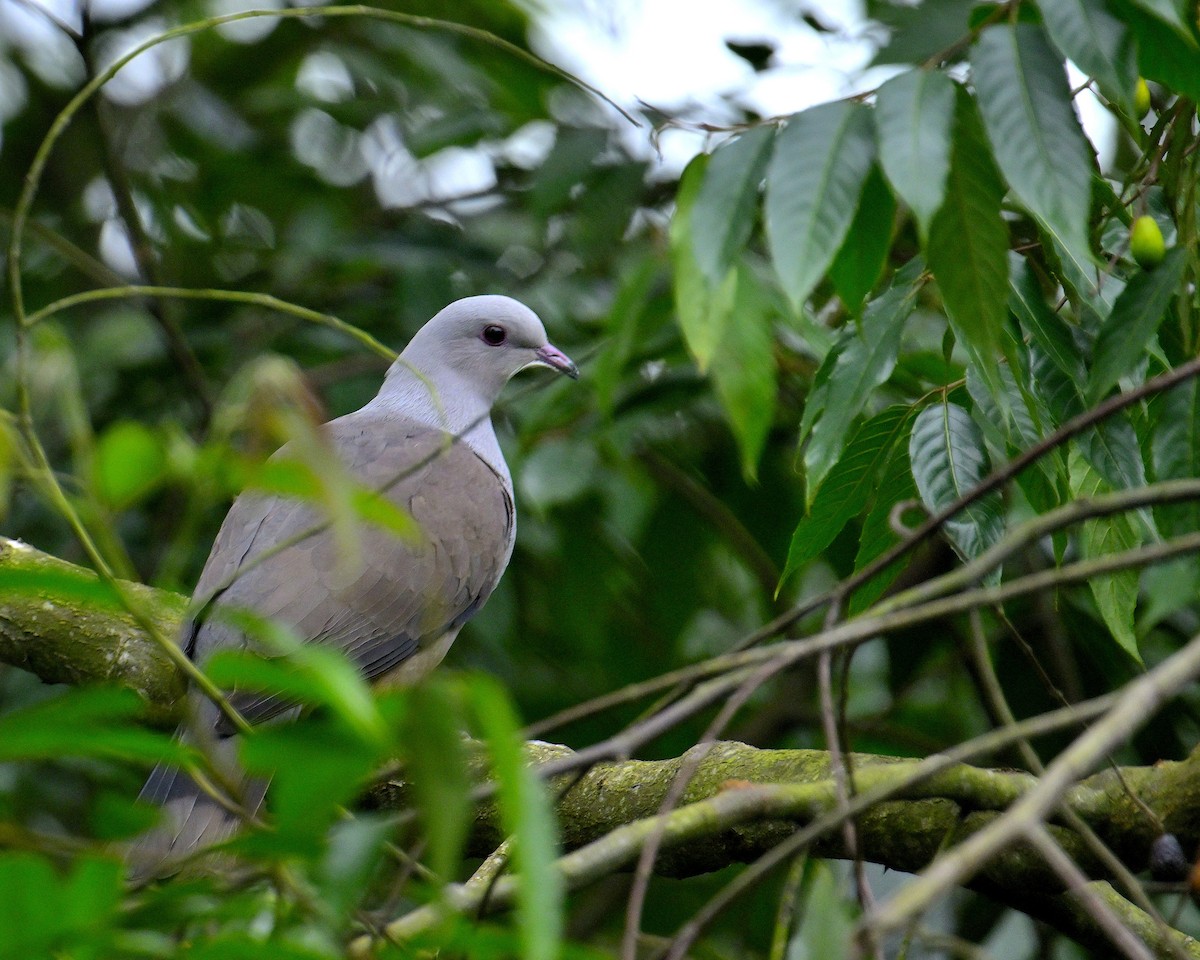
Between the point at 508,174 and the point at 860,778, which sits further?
the point at 508,174

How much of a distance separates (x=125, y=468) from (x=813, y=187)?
1.13 m

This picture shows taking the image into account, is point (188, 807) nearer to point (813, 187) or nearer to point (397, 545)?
point (397, 545)

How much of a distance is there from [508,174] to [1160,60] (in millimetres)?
3872

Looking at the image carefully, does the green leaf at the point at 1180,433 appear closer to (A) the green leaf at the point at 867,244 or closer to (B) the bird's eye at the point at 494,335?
(A) the green leaf at the point at 867,244

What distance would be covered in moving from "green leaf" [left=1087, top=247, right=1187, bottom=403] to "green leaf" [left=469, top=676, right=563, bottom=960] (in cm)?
132

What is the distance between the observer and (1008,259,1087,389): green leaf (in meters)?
2.13

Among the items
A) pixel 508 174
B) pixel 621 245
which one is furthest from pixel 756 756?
pixel 508 174

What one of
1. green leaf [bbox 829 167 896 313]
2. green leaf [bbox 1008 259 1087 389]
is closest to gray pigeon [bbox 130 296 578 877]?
green leaf [bbox 829 167 896 313]

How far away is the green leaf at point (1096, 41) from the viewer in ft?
6.12

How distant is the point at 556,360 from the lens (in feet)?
14.7

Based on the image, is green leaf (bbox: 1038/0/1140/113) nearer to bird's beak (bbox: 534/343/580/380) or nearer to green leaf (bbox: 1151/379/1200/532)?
green leaf (bbox: 1151/379/1200/532)

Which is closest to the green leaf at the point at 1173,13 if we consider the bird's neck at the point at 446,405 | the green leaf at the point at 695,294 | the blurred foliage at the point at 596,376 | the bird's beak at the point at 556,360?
the blurred foliage at the point at 596,376

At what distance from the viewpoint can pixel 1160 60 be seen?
1.87 metres

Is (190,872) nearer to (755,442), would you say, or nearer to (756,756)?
(755,442)
